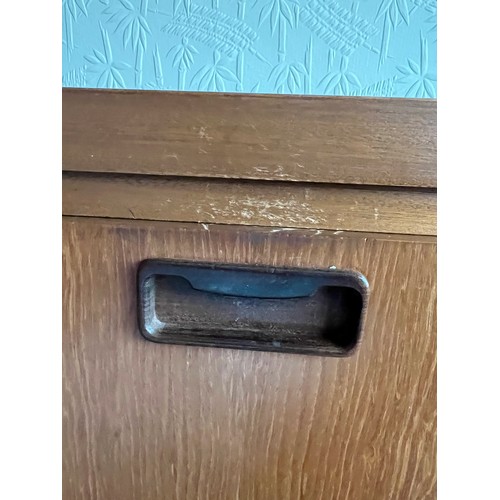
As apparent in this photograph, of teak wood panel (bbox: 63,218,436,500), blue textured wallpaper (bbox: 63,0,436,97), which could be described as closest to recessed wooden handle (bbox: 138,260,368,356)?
teak wood panel (bbox: 63,218,436,500)

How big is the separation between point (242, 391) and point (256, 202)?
107 mm

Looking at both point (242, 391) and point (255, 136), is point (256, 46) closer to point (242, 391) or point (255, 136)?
point (255, 136)

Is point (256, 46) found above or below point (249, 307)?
above

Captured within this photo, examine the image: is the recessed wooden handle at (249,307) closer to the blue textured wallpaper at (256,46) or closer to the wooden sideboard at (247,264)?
the wooden sideboard at (247,264)

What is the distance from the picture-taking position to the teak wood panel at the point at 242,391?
287mm

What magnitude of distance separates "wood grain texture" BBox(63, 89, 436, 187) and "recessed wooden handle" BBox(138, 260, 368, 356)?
5cm

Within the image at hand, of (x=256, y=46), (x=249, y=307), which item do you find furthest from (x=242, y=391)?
(x=256, y=46)

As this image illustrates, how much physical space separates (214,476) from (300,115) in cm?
21

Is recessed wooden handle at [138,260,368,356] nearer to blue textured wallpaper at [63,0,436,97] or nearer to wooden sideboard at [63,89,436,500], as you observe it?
wooden sideboard at [63,89,436,500]

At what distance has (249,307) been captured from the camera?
12.1 inches

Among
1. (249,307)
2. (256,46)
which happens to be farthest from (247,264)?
(256,46)

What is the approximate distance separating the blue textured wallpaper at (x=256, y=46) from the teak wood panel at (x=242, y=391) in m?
0.10

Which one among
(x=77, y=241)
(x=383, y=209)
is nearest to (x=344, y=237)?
(x=383, y=209)

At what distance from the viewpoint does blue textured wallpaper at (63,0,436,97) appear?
315 millimetres
